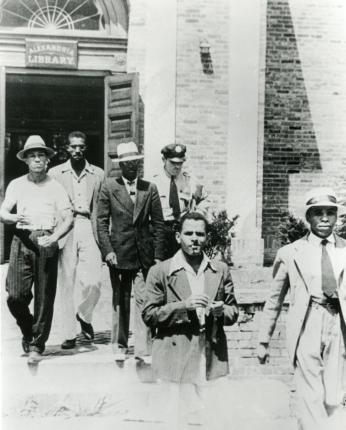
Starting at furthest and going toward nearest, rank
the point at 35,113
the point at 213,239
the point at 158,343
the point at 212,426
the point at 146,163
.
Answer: the point at 35,113
the point at 146,163
the point at 213,239
the point at 212,426
the point at 158,343

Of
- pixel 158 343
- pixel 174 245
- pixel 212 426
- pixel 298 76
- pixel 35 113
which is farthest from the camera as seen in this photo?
pixel 35 113

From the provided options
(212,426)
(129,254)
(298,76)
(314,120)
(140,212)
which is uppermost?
(298,76)

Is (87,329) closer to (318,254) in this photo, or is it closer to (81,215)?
(81,215)

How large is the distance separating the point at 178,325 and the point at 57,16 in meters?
5.79

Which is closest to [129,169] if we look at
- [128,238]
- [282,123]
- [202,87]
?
[128,238]

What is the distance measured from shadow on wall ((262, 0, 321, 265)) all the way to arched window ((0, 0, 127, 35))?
7.61ft

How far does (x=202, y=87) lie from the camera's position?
335 inches

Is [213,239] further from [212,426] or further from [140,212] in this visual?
[212,426]

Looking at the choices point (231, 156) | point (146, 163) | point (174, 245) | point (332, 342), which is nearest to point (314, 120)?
point (231, 156)

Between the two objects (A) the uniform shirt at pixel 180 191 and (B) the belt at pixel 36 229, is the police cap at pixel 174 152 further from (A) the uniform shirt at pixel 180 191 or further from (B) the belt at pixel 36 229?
(B) the belt at pixel 36 229

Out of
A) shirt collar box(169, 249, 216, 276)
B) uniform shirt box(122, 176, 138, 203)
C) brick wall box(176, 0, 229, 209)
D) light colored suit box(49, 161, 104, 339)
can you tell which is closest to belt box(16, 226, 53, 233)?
light colored suit box(49, 161, 104, 339)

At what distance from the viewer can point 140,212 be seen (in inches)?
207

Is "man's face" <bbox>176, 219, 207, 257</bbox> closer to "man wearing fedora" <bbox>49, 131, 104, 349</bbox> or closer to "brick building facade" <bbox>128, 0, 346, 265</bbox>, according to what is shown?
"man wearing fedora" <bbox>49, 131, 104, 349</bbox>

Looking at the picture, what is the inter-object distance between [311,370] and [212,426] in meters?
0.95
